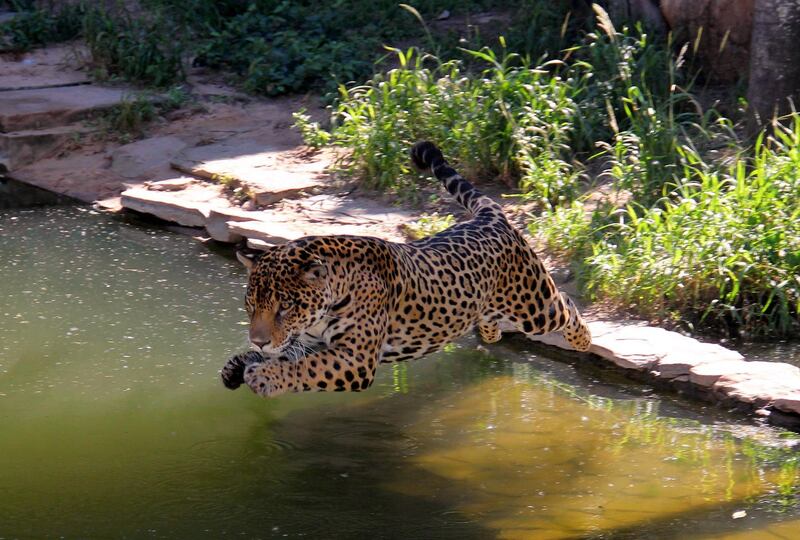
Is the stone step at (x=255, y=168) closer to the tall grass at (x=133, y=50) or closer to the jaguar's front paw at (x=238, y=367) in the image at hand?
the tall grass at (x=133, y=50)

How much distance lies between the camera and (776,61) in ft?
30.6

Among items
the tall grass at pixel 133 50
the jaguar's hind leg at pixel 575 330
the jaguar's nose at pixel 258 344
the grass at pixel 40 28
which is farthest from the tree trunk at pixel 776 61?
the grass at pixel 40 28

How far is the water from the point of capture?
5.54 metres

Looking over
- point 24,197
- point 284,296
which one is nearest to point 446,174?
point 284,296

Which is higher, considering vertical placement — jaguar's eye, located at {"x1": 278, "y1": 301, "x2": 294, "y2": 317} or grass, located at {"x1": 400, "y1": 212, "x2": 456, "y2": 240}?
jaguar's eye, located at {"x1": 278, "y1": 301, "x2": 294, "y2": 317}

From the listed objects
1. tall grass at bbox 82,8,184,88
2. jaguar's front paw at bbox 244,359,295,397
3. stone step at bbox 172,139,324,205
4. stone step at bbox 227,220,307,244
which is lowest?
stone step at bbox 227,220,307,244

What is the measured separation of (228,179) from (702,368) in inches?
200

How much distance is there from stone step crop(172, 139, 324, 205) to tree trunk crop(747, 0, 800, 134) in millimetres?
3708

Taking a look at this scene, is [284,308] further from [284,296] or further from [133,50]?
[133,50]

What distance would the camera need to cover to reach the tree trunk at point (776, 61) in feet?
30.5

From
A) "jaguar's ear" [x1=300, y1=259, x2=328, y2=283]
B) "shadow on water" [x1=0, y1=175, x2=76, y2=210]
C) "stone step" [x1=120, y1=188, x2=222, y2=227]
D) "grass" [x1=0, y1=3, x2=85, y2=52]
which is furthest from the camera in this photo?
"grass" [x1=0, y1=3, x2=85, y2=52]

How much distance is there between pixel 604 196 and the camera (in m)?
9.36

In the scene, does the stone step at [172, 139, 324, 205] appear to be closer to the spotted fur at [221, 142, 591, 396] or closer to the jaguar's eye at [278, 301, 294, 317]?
the spotted fur at [221, 142, 591, 396]

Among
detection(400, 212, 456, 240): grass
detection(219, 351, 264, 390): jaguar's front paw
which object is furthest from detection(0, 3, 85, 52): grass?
detection(219, 351, 264, 390): jaguar's front paw
